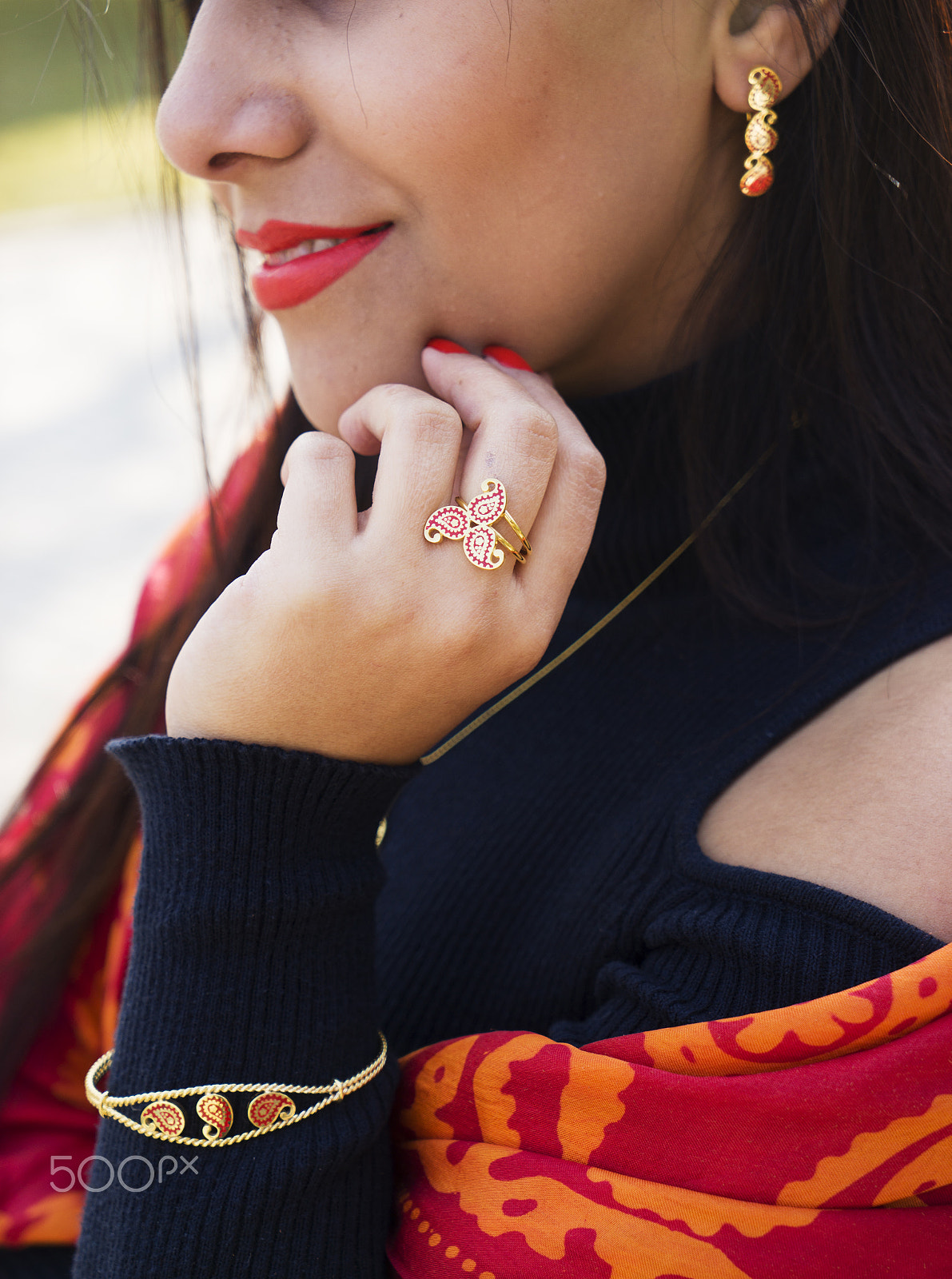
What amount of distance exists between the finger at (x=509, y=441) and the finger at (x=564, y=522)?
0.02 metres

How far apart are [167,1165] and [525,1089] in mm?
317

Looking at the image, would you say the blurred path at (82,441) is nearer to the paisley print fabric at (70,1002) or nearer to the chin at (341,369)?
the paisley print fabric at (70,1002)

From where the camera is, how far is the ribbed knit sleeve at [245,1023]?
0.90 meters

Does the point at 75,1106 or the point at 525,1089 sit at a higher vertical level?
the point at 525,1089

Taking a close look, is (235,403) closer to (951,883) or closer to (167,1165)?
(167,1165)

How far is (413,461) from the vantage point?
0.99m

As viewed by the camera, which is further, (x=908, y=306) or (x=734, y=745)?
(x=908, y=306)

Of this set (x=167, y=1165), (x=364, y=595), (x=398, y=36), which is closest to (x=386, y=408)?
(x=364, y=595)

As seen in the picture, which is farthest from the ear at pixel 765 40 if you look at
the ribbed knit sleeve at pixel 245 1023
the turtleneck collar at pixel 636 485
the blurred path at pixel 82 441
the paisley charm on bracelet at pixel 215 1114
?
the paisley charm on bracelet at pixel 215 1114

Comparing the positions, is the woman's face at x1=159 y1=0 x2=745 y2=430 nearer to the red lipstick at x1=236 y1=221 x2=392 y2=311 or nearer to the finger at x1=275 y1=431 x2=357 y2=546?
the red lipstick at x1=236 y1=221 x2=392 y2=311

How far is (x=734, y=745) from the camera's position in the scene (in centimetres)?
107

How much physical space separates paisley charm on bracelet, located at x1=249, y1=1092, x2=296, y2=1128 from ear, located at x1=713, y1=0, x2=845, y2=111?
1.09 m

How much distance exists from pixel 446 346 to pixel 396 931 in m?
0.66

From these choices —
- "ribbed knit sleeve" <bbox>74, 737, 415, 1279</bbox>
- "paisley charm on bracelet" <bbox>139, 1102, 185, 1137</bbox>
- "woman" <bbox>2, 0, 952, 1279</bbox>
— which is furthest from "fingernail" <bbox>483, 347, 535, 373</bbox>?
"paisley charm on bracelet" <bbox>139, 1102, 185, 1137</bbox>
